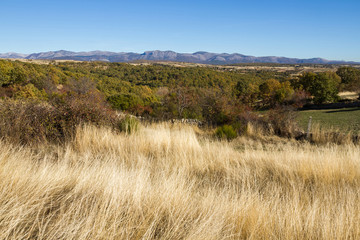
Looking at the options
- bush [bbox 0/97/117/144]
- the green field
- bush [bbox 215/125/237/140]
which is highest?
bush [bbox 0/97/117/144]

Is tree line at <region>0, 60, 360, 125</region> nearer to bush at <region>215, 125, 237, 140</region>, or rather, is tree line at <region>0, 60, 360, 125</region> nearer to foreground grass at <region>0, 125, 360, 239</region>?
bush at <region>215, 125, 237, 140</region>

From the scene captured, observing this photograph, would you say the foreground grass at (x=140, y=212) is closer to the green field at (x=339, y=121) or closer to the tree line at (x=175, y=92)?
the tree line at (x=175, y=92)

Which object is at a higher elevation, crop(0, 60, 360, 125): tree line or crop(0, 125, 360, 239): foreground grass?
crop(0, 125, 360, 239): foreground grass

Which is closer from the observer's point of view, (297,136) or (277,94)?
(297,136)

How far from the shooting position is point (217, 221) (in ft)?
5.46

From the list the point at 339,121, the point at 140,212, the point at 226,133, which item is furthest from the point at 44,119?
the point at 339,121

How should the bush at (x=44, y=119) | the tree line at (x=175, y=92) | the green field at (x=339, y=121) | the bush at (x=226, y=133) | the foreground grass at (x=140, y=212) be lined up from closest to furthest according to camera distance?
the foreground grass at (x=140, y=212) < the bush at (x=44, y=119) < the bush at (x=226, y=133) < the green field at (x=339, y=121) < the tree line at (x=175, y=92)

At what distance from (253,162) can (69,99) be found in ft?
16.0

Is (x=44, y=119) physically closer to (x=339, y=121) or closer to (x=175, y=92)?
(x=175, y=92)

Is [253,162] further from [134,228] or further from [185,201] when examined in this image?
[134,228]

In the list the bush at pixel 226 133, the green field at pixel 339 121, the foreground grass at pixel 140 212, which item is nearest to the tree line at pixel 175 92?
the bush at pixel 226 133

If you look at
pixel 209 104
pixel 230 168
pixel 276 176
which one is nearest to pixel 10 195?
pixel 230 168

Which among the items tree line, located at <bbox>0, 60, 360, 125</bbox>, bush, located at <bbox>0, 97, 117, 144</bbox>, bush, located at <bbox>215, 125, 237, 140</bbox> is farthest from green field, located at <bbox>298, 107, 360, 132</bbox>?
bush, located at <bbox>0, 97, 117, 144</bbox>

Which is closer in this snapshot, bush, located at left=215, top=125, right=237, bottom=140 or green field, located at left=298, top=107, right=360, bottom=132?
bush, located at left=215, top=125, right=237, bottom=140
